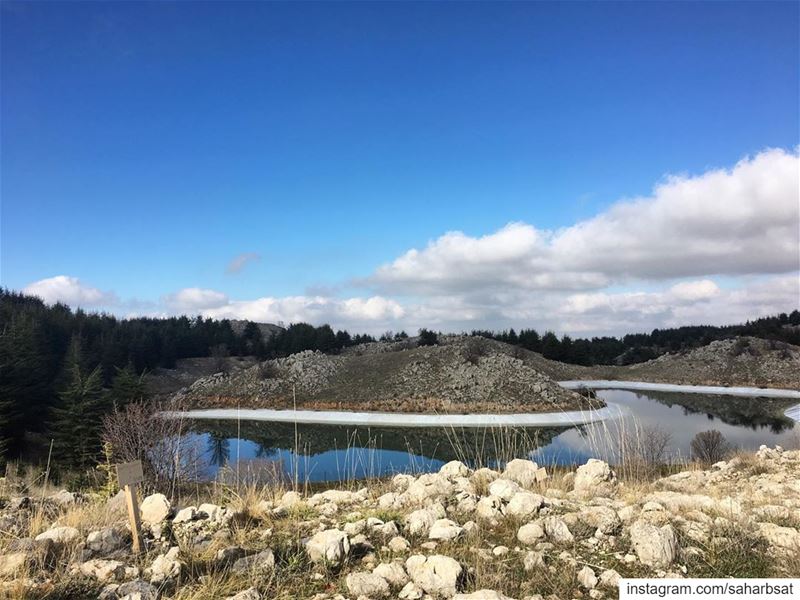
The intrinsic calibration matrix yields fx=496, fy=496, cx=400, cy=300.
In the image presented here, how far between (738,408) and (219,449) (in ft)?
125

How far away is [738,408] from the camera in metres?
38.6

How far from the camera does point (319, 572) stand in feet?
11.8

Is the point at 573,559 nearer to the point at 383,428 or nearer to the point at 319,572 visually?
the point at 319,572

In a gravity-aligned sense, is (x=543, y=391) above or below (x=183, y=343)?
below

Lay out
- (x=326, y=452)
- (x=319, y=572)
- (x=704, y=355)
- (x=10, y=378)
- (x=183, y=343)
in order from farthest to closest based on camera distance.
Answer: (x=183, y=343)
(x=704, y=355)
(x=10, y=378)
(x=326, y=452)
(x=319, y=572)

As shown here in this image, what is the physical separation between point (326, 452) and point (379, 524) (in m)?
21.0

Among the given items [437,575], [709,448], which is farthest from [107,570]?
[709,448]

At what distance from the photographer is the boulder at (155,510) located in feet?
15.6

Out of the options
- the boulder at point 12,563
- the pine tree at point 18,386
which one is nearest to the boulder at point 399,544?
the boulder at point 12,563

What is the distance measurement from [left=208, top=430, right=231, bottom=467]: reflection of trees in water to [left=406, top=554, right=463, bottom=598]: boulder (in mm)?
14923

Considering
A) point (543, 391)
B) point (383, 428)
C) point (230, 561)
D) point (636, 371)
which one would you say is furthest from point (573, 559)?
point (636, 371)

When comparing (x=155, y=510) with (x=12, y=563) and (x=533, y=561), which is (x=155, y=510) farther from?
(x=533, y=561)

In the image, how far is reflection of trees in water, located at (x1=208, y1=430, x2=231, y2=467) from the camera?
20.7m

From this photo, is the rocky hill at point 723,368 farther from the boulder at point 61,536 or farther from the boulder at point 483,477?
the boulder at point 61,536
